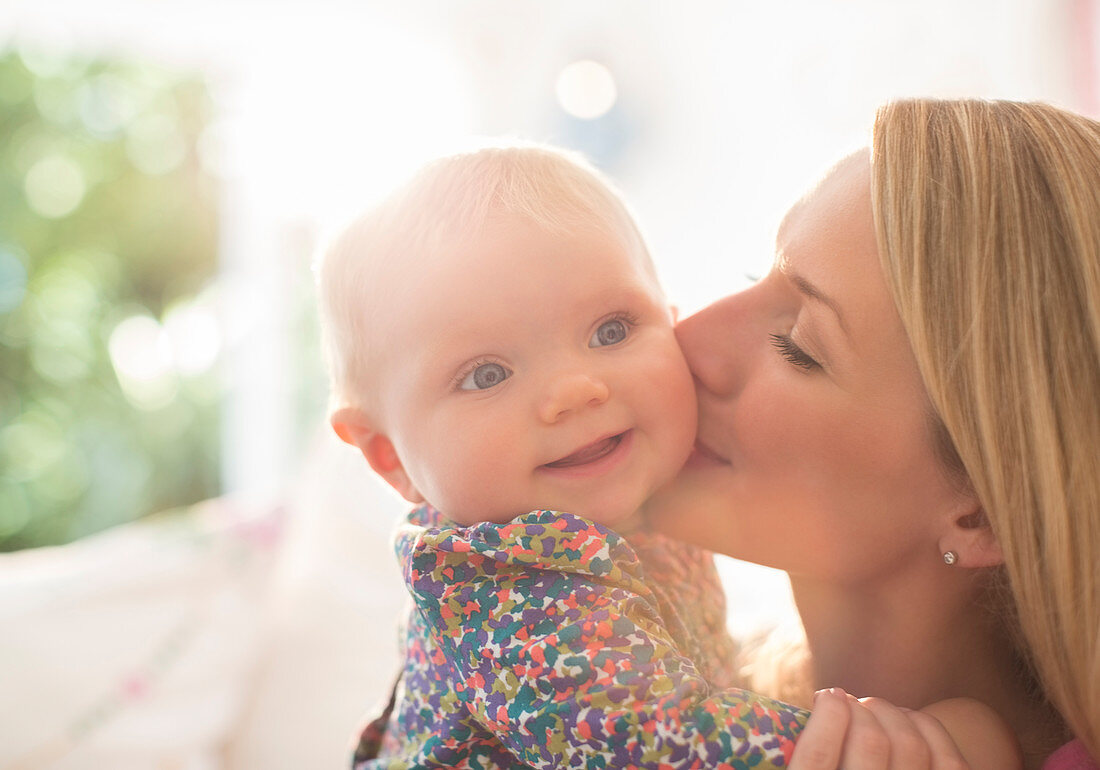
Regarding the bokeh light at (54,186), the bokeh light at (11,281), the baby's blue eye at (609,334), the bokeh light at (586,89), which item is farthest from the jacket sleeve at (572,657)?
the bokeh light at (54,186)

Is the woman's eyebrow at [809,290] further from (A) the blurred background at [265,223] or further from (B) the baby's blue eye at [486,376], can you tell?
(B) the baby's blue eye at [486,376]

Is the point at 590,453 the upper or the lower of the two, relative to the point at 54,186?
lower

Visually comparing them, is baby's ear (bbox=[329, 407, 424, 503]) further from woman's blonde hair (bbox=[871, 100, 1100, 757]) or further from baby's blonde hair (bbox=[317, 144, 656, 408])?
woman's blonde hair (bbox=[871, 100, 1100, 757])

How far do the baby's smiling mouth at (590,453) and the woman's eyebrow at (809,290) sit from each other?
0.24 meters

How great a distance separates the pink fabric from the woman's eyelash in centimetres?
45

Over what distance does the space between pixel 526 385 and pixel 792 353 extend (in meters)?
0.28

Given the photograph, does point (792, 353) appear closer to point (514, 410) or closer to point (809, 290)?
point (809, 290)

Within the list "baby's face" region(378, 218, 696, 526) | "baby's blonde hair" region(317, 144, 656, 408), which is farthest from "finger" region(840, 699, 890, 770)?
"baby's blonde hair" region(317, 144, 656, 408)

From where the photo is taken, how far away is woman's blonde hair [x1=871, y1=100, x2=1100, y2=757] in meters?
0.87

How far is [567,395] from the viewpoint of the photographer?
3.17ft

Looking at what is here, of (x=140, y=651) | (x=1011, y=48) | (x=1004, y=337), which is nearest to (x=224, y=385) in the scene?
(x=140, y=651)

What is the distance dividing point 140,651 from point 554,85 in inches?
106

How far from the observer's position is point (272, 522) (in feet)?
6.83

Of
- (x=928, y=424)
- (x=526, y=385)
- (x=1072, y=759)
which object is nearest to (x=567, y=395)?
(x=526, y=385)
